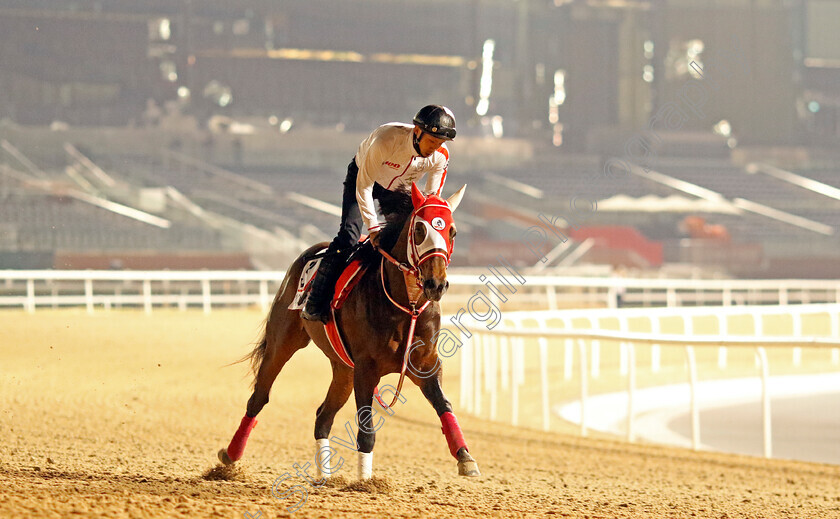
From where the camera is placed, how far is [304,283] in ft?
17.1

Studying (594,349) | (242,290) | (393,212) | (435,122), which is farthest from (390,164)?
(242,290)

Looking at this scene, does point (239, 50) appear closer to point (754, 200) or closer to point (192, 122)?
point (192, 122)

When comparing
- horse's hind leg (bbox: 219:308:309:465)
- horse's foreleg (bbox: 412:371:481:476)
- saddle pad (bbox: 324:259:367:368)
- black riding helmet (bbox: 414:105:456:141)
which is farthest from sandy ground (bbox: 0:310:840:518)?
black riding helmet (bbox: 414:105:456:141)

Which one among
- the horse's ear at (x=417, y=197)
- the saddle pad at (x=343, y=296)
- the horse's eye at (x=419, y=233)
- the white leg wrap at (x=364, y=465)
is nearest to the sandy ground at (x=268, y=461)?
the white leg wrap at (x=364, y=465)

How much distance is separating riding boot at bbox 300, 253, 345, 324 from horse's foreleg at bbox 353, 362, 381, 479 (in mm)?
421

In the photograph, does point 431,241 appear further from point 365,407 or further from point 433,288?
point 365,407

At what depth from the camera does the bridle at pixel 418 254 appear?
4.14 m

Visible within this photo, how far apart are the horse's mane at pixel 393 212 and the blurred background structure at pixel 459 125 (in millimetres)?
18762

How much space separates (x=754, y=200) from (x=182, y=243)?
18537mm

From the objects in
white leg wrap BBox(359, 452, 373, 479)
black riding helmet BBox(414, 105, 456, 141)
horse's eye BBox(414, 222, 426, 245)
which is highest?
black riding helmet BBox(414, 105, 456, 141)

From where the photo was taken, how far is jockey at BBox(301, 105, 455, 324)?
446 centimetres

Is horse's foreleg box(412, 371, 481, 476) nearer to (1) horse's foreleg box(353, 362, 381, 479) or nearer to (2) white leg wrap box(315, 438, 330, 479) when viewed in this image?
(1) horse's foreleg box(353, 362, 381, 479)

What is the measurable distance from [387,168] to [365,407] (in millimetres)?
1085


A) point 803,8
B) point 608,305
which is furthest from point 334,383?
point 803,8
